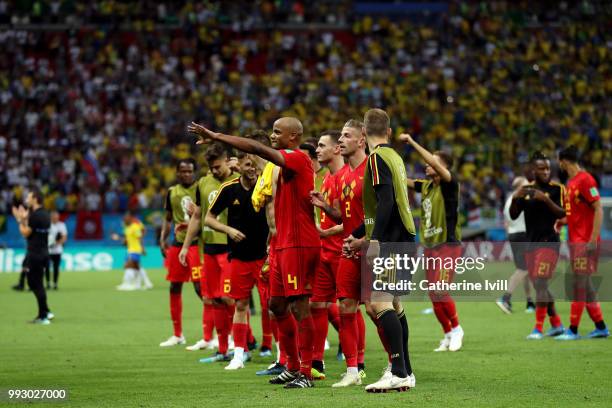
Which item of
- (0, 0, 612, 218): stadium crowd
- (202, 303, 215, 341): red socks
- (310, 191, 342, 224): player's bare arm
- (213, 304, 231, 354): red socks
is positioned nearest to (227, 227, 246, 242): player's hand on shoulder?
(213, 304, 231, 354): red socks

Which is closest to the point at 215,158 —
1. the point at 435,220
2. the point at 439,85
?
the point at 435,220

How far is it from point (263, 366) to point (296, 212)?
9.17 feet

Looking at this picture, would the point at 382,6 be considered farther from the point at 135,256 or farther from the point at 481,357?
A: the point at 481,357

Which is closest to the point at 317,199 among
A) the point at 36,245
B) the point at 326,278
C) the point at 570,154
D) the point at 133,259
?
the point at 326,278

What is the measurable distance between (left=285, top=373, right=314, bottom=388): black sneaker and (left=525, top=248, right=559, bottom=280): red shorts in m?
5.70

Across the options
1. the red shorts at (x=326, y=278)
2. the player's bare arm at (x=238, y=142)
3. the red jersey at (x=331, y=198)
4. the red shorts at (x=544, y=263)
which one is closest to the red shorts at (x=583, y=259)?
the red shorts at (x=544, y=263)

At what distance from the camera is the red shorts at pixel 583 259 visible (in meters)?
14.4

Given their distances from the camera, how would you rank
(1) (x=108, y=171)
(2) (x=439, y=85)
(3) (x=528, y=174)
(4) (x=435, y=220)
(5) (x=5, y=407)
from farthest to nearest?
(2) (x=439, y=85)
(1) (x=108, y=171)
(3) (x=528, y=174)
(4) (x=435, y=220)
(5) (x=5, y=407)

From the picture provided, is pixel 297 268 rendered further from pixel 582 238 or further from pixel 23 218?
pixel 23 218

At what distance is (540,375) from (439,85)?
112ft

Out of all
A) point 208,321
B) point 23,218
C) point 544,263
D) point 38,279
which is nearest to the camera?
point 208,321

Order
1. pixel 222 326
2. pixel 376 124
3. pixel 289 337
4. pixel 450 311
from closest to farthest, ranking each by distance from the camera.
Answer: pixel 376 124
pixel 289 337
pixel 222 326
pixel 450 311

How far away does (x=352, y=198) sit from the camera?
33.7 ft

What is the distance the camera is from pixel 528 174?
16594 millimetres
